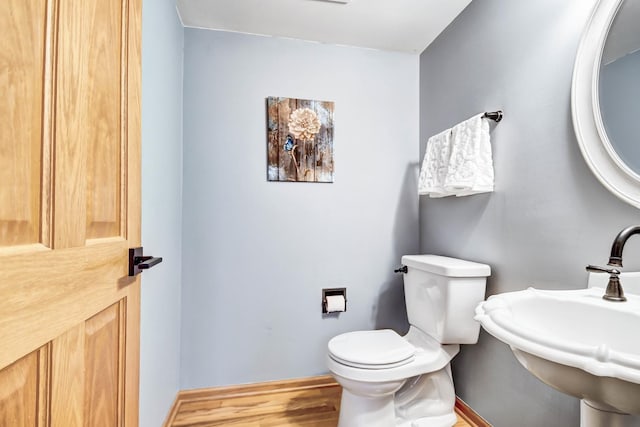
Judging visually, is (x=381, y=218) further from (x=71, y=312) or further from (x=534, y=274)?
(x=71, y=312)

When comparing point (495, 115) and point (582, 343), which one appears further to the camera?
point (495, 115)

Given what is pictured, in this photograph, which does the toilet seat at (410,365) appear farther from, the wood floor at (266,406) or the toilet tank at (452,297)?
the wood floor at (266,406)

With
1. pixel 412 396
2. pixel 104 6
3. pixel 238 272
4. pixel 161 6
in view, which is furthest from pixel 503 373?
pixel 161 6

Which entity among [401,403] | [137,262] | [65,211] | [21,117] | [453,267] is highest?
[21,117]

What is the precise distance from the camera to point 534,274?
1191mm

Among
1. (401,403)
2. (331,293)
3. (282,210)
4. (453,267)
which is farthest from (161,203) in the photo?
(401,403)

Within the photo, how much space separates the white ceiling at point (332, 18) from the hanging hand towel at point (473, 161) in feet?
2.28

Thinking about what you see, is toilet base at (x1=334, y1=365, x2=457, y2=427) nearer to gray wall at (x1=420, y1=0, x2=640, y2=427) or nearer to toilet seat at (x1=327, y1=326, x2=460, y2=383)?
toilet seat at (x1=327, y1=326, x2=460, y2=383)

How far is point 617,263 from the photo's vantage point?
77 centimetres

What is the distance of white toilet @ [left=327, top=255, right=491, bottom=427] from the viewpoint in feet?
4.27

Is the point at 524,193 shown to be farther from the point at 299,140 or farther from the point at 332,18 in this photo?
the point at 332,18

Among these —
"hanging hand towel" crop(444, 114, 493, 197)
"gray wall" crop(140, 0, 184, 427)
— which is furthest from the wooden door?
"hanging hand towel" crop(444, 114, 493, 197)

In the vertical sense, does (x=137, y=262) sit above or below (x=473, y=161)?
below

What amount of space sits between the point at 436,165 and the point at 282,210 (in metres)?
0.91
